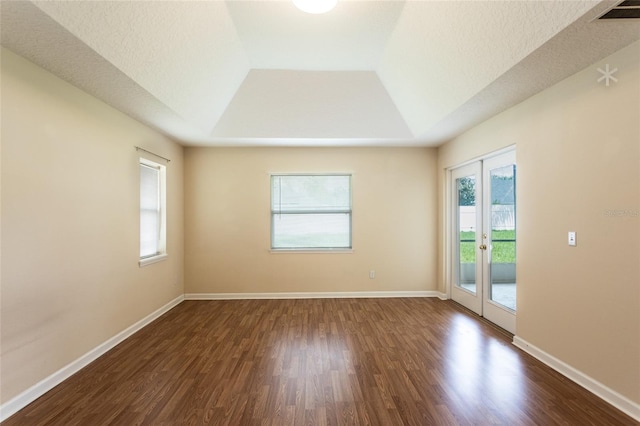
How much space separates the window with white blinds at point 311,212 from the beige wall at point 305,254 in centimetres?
13

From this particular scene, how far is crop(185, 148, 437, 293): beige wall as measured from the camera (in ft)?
16.3

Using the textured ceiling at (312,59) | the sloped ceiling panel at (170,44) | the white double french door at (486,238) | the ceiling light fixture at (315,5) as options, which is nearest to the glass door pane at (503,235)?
the white double french door at (486,238)

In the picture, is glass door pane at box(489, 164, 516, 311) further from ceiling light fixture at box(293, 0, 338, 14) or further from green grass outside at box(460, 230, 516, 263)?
ceiling light fixture at box(293, 0, 338, 14)

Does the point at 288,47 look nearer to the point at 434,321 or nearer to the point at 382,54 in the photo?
the point at 382,54

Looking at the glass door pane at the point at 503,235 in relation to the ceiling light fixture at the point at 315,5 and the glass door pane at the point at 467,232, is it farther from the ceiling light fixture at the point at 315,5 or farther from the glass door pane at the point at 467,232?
the ceiling light fixture at the point at 315,5

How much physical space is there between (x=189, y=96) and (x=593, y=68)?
11.9 feet

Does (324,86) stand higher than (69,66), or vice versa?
(324,86)

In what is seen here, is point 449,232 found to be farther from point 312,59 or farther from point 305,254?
point 312,59

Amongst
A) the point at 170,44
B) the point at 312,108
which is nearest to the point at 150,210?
the point at 170,44

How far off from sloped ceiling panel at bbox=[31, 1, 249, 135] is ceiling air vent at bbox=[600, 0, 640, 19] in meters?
2.77

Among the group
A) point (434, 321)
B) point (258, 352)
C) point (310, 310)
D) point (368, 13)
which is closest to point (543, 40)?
point (368, 13)

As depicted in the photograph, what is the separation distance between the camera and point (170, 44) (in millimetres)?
2520

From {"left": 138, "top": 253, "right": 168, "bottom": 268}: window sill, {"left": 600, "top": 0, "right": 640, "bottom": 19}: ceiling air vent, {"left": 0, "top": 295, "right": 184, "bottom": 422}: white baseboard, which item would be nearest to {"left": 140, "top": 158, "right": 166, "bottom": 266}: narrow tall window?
{"left": 138, "top": 253, "right": 168, "bottom": 268}: window sill

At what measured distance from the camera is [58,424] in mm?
1957
